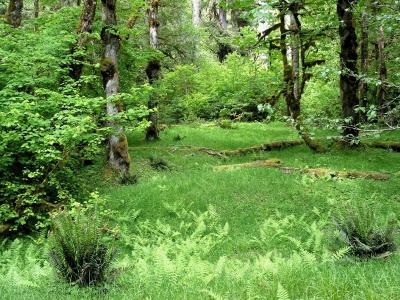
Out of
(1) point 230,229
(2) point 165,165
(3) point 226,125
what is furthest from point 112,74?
(3) point 226,125

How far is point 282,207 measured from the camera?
11180 millimetres

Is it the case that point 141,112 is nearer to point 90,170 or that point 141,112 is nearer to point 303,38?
point 90,170

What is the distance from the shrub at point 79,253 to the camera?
17.3ft

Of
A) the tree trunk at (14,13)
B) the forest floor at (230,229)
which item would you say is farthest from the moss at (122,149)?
the tree trunk at (14,13)

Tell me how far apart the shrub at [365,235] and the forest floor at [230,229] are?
18cm

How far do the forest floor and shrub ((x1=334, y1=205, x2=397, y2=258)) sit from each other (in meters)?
0.18

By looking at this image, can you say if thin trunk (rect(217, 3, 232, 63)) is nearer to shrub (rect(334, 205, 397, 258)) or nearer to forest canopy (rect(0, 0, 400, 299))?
forest canopy (rect(0, 0, 400, 299))

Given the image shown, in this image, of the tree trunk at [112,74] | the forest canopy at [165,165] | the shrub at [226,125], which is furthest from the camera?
the shrub at [226,125]

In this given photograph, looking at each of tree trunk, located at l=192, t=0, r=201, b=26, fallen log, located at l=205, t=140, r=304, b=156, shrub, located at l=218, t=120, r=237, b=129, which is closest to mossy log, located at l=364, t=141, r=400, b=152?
fallen log, located at l=205, t=140, r=304, b=156

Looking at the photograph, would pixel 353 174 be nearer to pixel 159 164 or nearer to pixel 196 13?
pixel 159 164

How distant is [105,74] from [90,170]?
10.4ft

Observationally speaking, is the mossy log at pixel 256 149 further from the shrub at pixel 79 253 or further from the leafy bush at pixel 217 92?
the shrub at pixel 79 253

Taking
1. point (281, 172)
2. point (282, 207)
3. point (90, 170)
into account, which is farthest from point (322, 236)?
point (90, 170)

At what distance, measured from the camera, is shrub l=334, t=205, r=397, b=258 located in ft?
19.2
